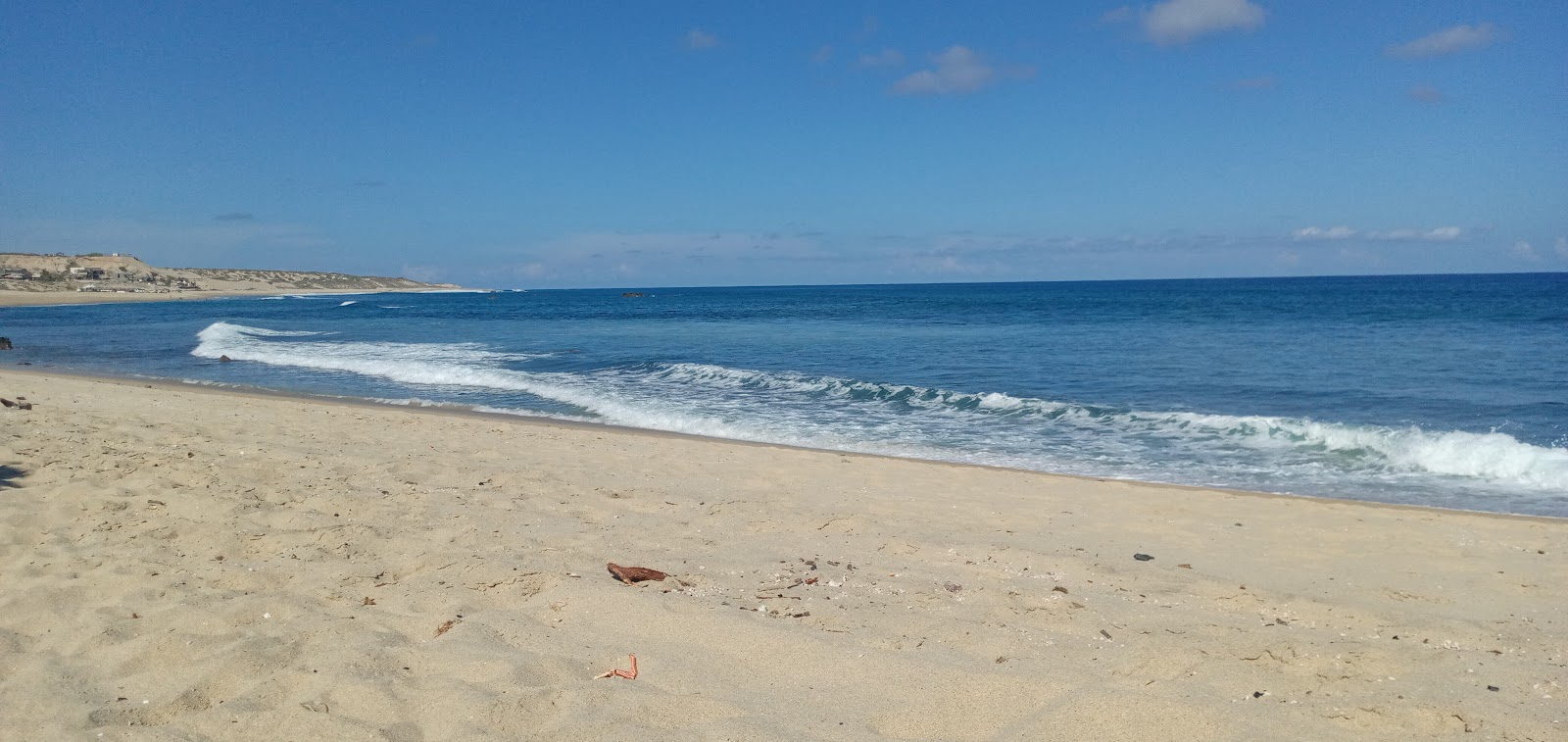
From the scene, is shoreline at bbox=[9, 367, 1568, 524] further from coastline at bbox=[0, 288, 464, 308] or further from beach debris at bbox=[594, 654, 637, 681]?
coastline at bbox=[0, 288, 464, 308]

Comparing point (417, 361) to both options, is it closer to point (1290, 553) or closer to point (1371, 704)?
point (1290, 553)

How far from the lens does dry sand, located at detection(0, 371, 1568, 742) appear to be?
3318mm

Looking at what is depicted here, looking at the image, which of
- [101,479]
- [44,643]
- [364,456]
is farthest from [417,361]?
[44,643]

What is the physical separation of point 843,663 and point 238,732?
2.34 meters

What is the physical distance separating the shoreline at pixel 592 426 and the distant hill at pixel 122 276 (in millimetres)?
73717

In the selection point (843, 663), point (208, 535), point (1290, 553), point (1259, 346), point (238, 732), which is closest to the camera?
point (238, 732)

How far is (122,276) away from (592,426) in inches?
4178

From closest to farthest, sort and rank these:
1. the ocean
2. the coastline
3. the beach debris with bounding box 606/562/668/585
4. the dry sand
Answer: the dry sand, the beach debris with bounding box 606/562/668/585, the ocean, the coastline

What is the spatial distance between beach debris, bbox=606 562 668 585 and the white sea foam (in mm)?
6486

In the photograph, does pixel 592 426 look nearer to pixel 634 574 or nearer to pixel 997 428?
pixel 997 428

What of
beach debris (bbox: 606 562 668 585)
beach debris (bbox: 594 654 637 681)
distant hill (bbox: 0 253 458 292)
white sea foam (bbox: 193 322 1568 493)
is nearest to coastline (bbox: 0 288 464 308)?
distant hill (bbox: 0 253 458 292)

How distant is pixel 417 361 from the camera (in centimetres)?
2350

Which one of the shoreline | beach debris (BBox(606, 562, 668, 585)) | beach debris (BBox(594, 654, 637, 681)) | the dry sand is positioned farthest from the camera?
the shoreline

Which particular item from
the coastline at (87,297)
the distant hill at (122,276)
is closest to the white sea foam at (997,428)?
the coastline at (87,297)
